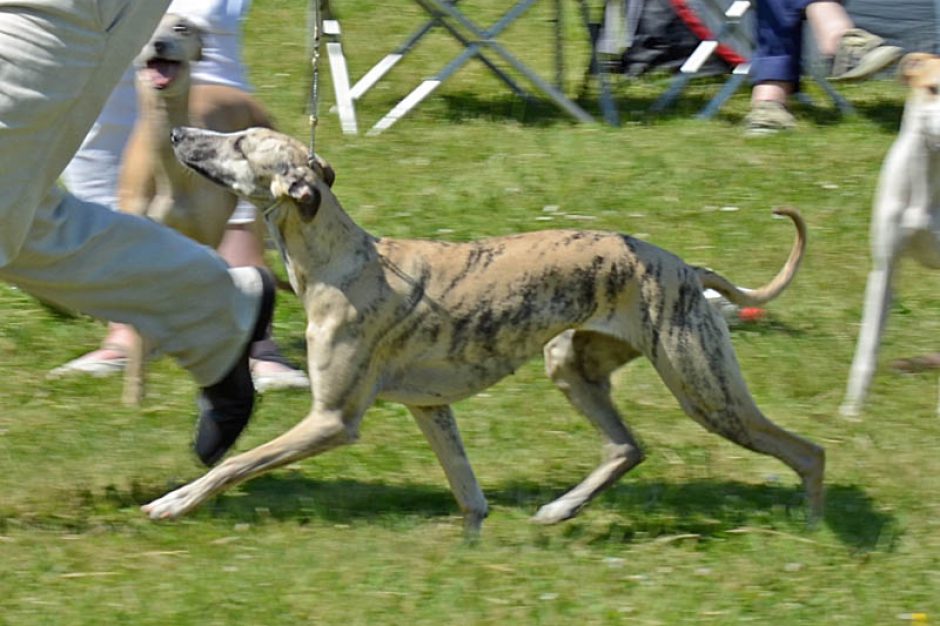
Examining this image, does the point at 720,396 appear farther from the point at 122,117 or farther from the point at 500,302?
the point at 122,117

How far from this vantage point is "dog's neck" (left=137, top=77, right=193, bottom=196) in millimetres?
5410

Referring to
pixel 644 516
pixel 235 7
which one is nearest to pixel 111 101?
pixel 235 7

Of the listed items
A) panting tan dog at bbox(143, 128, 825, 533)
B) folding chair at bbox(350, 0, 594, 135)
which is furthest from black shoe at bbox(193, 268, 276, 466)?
folding chair at bbox(350, 0, 594, 135)

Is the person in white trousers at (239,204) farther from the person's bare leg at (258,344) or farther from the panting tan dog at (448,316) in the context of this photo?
the panting tan dog at (448,316)

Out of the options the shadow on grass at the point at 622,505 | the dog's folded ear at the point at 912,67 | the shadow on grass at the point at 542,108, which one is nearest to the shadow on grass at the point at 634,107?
the shadow on grass at the point at 542,108

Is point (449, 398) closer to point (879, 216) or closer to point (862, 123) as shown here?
point (879, 216)

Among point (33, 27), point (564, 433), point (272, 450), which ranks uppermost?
point (33, 27)

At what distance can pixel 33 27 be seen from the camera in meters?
4.19

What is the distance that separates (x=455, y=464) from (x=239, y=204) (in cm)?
165

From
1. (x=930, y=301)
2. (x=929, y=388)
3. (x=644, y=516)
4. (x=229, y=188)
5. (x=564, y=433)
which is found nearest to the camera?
(x=229, y=188)

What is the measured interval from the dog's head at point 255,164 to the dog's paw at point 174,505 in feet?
2.46

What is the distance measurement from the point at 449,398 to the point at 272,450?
0.51 m

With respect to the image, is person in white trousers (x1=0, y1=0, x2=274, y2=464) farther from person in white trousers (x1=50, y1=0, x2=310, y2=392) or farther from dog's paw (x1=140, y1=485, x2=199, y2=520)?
person in white trousers (x1=50, y1=0, x2=310, y2=392)

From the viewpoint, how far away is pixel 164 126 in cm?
544
